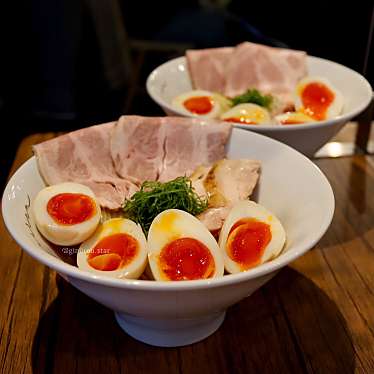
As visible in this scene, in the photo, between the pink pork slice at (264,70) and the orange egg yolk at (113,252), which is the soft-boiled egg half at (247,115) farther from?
the orange egg yolk at (113,252)

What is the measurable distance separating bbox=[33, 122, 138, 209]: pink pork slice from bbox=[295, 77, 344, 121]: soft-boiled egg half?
0.46m

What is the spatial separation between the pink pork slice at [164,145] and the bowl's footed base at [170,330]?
0.28 meters

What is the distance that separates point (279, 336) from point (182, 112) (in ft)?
1.51

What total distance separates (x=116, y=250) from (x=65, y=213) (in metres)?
0.10

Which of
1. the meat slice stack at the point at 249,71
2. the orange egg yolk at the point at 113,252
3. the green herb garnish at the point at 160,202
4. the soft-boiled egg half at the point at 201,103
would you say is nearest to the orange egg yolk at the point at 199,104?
the soft-boiled egg half at the point at 201,103

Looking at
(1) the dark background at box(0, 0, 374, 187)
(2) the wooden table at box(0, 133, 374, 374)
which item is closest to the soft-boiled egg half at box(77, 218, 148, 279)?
(2) the wooden table at box(0, 133, 374, 374)

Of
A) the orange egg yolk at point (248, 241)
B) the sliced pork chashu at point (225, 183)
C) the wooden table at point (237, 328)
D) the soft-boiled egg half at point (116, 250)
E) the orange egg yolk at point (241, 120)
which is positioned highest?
the soft-boiled egg half at point (116, 250)

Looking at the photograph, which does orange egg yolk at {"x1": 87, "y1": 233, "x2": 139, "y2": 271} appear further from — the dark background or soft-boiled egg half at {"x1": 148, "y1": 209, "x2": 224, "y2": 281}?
the dark background

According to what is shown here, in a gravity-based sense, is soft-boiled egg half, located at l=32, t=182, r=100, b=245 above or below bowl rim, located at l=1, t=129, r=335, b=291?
below

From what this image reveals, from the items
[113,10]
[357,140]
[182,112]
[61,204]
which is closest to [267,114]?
[182,112]

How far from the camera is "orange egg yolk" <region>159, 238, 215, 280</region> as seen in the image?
27.6 inches

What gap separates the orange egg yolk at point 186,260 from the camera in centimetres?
70

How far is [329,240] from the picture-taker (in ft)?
3.21

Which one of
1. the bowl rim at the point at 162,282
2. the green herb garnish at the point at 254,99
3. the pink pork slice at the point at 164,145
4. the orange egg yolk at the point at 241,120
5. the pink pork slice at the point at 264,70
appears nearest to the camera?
the bowl rim at the point at 162,282
